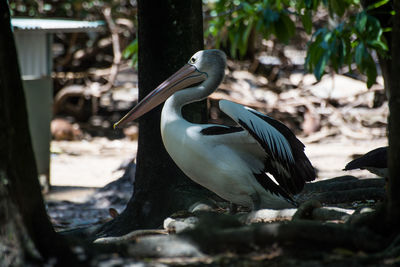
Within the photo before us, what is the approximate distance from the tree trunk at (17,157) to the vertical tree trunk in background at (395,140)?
1623mm

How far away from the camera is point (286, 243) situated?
10.6ft

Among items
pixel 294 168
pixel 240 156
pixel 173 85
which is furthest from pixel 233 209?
pixel 173 85

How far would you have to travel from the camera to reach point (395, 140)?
3.12 meters

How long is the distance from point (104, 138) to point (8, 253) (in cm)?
1142

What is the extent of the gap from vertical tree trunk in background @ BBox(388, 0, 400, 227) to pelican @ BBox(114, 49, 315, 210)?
1.37 metres

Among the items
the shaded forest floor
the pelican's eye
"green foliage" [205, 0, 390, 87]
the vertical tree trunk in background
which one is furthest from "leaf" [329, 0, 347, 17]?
the shaded forest floor

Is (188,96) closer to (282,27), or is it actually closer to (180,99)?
(180,99)

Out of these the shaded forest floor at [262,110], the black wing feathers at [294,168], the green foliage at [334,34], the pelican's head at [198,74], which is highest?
the green foliage at [334,34]

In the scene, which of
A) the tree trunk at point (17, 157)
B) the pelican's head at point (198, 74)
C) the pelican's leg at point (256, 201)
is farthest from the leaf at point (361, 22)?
the tree trunk at point (17, 157)

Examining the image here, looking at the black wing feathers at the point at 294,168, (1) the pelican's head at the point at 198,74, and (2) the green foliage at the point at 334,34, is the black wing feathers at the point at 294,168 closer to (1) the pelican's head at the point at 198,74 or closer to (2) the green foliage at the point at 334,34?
(1) the pelican's head at the point at 198,74

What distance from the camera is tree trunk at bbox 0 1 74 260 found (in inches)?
114

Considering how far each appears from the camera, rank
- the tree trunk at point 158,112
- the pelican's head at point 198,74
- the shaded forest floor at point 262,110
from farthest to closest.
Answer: the shaded forest floor at point 262,110
the tree trunk at point 158,112
the pelican's head at point 198,74

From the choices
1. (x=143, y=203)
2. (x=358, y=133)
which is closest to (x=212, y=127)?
(x=143, y=203)

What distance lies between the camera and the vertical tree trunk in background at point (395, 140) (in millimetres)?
3129
